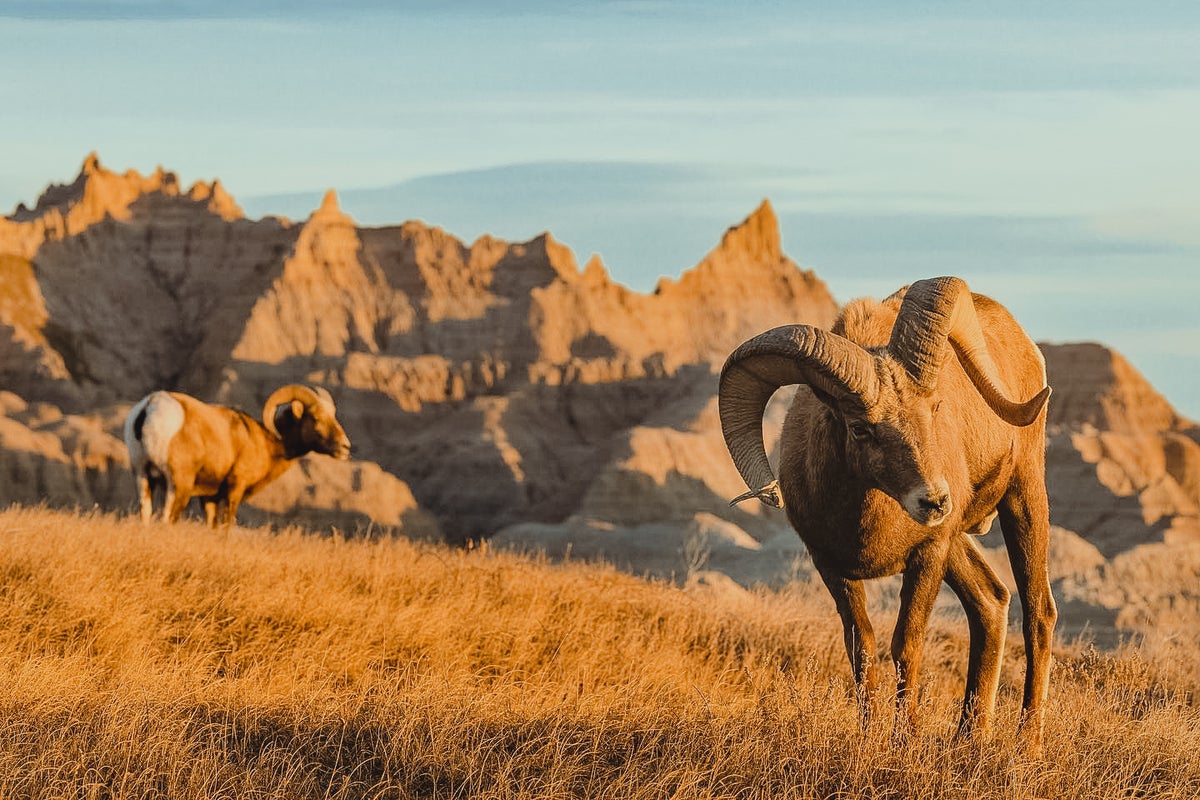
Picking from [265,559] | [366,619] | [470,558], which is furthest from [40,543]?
[470,558]

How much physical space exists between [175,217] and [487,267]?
26.6 metres

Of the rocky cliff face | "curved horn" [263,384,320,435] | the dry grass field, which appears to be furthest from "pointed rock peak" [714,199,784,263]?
the dry grass field

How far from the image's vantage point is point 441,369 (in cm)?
9944

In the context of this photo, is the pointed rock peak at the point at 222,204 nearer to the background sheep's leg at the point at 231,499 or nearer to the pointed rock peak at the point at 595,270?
the pointed rock peak at the point at 595,270

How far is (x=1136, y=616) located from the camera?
26.4m

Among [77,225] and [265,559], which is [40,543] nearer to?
[265,559]

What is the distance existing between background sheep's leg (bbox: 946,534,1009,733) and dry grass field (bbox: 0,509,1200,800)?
1.01 ft

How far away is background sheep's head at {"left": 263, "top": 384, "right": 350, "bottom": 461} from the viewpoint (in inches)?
808

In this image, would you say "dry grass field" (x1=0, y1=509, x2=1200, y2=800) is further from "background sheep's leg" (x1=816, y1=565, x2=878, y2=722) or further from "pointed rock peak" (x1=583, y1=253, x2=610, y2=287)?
"pointed rock peak" (x1=583, y1=253, x2=610, y2=287)

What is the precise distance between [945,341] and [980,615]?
1711mm

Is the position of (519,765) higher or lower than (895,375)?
lower

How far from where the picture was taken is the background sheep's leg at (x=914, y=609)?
7410mm

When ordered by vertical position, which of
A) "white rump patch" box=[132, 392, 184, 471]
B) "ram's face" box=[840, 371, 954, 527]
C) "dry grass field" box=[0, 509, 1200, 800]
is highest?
"ram's face" box=[840, 371, 954, 527]

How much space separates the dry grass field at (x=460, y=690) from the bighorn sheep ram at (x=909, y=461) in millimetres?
421
